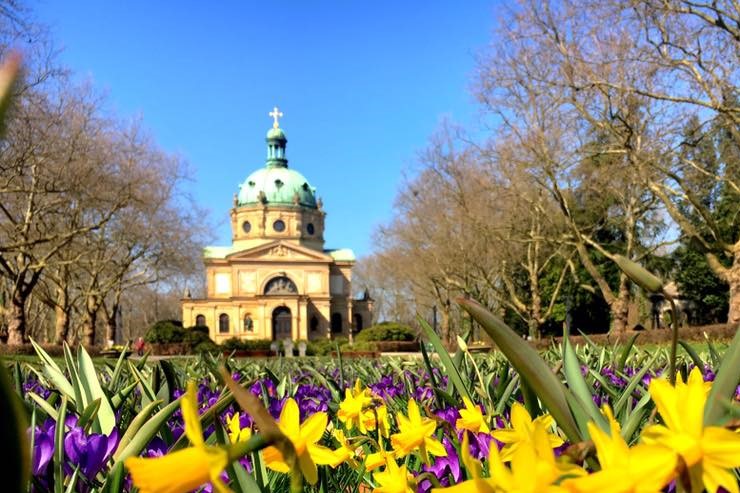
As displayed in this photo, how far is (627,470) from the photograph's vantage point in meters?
0.50

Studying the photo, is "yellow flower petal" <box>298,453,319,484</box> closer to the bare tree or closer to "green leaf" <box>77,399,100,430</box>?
"green leaf" <box>77,399,100,430</box>

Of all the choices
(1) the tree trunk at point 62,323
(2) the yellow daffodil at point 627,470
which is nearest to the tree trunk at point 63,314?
(1) the tree trunk at point 62,323

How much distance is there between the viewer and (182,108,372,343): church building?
52.6m

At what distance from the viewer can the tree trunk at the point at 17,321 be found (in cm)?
2150

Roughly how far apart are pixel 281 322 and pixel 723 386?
5286 cm

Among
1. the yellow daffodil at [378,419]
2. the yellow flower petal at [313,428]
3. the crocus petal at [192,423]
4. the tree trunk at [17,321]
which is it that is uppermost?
the tree trunk at [17,321]

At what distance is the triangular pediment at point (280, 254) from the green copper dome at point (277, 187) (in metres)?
7.04

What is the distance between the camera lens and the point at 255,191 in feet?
202

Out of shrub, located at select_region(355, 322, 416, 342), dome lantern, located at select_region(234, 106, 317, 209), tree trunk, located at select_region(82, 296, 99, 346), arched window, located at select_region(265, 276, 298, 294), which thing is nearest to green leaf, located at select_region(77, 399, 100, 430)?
tree trunk, located at select_region(82, 296, 99, 346)

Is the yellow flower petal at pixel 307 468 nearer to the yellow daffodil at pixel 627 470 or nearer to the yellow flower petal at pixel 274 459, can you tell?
the yellow flower petal at pixel 274 459

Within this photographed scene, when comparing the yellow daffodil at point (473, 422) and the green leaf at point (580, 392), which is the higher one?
the green leaf at point (580, 392)

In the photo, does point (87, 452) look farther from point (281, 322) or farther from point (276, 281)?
point (276, 281)

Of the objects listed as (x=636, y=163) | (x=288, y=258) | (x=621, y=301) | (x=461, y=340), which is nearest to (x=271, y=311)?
(x=288, y=258)

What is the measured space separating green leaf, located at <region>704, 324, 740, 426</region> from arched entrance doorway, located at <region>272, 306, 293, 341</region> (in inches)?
2071
